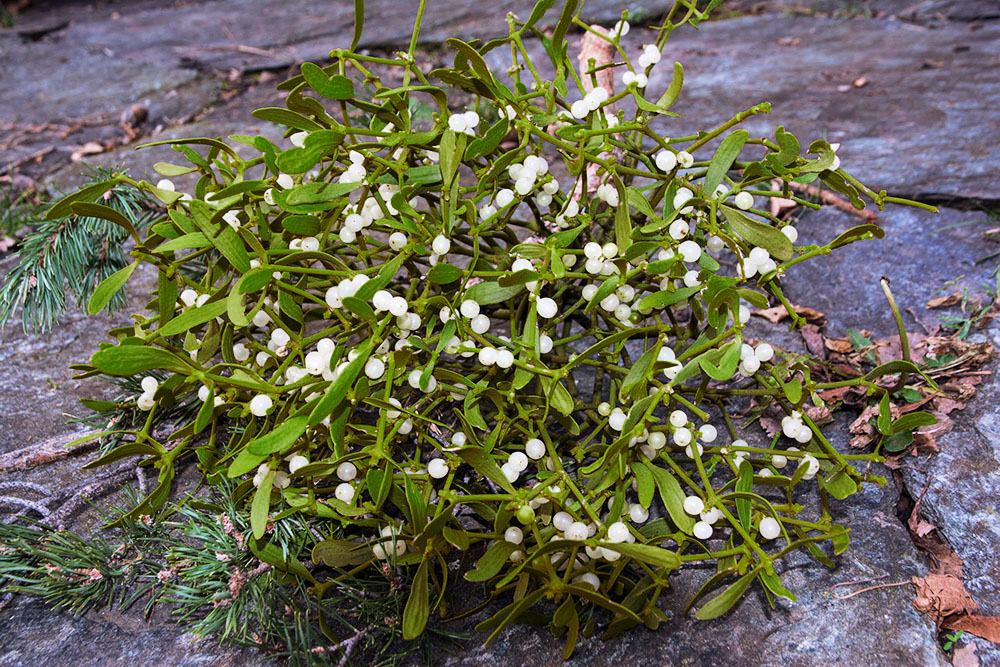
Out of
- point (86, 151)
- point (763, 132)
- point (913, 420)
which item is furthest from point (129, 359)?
point (86, 151)

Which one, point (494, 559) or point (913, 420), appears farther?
point (913, 420)

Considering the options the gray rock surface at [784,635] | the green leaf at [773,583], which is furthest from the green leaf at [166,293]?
the green leaf at [773,583]

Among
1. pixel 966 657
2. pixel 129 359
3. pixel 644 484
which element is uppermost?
pixel 129 359

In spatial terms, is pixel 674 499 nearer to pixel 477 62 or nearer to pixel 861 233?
pixel 861 233

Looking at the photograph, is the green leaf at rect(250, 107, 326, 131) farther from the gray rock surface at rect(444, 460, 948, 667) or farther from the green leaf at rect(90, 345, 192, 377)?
the gray rock surface at rect(444, 460, 948, 667)

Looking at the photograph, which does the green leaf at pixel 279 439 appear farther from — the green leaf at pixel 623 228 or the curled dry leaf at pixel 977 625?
the curled dry leaf at pixel 977 625

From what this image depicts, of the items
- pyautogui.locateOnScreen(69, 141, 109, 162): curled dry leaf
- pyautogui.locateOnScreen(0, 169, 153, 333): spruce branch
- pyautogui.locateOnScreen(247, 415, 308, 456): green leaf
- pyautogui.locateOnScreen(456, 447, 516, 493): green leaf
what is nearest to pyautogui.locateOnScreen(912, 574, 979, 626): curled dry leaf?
pyautogui.locateOnScreen(456, 447, 516, 493): green leaf

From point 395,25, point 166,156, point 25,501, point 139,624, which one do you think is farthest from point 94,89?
point 139,624
